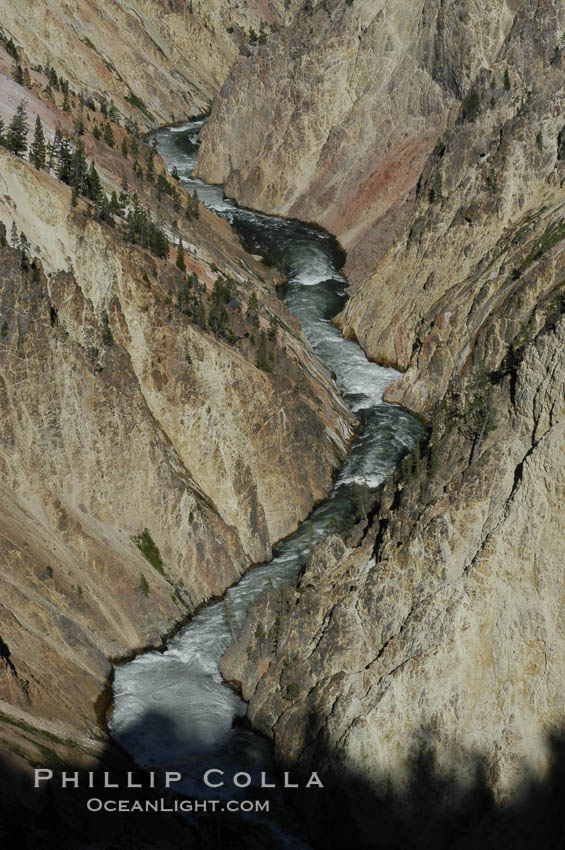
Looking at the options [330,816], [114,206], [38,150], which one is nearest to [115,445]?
[114,206]

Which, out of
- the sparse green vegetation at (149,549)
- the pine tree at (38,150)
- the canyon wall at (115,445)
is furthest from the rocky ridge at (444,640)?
the pine tree at (38,150)

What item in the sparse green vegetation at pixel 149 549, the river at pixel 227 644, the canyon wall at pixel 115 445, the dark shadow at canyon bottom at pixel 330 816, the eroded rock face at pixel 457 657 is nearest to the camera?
the dark shadow at canyon bottom at pixel 330 816

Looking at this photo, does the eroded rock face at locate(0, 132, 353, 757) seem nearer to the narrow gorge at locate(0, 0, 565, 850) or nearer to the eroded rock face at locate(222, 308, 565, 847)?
the narrow gorge at locate(0, 0, 565, 850)

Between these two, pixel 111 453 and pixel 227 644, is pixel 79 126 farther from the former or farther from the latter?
pixel 227 644

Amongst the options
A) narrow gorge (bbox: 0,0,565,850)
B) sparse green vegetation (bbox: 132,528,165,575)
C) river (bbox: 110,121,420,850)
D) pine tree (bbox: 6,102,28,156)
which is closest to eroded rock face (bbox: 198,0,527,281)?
narrow gorge (bbox: 0,0,565,850)

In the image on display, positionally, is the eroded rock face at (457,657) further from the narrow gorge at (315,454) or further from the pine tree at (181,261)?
the pine tree at (181,261)

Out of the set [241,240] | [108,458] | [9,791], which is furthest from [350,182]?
[9,791]
